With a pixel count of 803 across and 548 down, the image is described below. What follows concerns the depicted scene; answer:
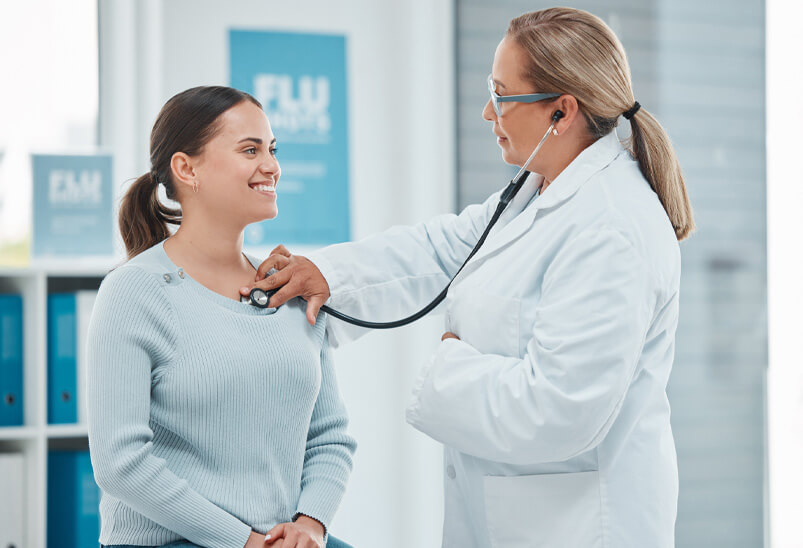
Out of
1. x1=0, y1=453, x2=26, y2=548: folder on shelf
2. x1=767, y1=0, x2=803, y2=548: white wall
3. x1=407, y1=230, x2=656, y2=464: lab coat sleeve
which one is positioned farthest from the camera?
x1=0, y1=453, x2=26, y2=548: folder on shelf

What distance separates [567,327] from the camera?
1.14m

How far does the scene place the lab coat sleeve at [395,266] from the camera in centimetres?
150

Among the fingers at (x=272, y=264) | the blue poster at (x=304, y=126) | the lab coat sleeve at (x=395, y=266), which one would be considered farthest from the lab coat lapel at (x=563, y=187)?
the blue poster at (x=304, y=126)

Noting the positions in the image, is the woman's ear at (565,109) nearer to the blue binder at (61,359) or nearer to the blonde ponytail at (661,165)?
the blonde ponytail at (661,165)

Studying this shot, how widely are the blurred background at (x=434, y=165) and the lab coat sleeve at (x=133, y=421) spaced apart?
3.15ft

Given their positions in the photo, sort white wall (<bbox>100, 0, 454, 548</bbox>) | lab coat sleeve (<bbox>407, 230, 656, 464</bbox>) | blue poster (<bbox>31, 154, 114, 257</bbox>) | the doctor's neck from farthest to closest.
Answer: white wall (<bbox>100, 0, 454, 548</bbox>)
blue poster (<bbox>31, 154, 114, 257</bbox>)
the doctor's neck
lab coat sleeve (<bbox>407, 230, 656, 464</bbox>)

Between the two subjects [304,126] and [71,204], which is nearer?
[71,204]

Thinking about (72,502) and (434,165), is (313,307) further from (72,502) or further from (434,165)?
(434,165)

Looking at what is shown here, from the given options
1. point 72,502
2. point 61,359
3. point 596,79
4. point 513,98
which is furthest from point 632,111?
point 72,502

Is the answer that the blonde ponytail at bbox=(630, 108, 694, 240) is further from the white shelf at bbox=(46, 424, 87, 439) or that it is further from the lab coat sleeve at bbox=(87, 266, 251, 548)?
the white shelf at bbox=(46, 424, 87, 439)

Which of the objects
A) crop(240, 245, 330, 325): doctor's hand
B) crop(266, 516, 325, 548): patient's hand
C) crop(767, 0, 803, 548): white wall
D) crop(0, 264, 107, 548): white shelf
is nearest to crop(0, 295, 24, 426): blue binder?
crop(0, 264, 107, 548): white shelf

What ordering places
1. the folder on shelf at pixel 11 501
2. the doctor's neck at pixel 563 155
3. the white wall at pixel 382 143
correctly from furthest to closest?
1. the white wall at pixel 382 143
2. the folder on shelf at pixel 11 501
3. the doctor's neck at pixel 563 155

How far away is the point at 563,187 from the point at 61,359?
1436mm

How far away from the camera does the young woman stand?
116 centimetres
